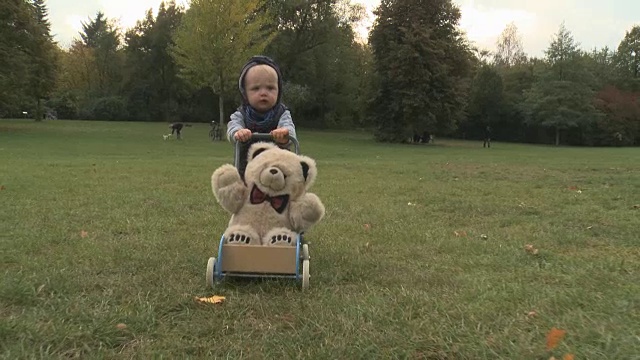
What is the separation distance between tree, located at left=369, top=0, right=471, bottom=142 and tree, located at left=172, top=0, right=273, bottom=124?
8944mm

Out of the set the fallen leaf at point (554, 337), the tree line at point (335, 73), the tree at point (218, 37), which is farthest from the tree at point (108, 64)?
the fallen leaf at point (554, 337)

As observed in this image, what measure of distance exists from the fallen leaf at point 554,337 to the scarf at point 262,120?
279cm

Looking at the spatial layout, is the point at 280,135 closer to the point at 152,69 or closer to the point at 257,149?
the point at 257,149

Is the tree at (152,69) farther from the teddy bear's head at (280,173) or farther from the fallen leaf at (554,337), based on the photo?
the fallen leaf at (554,337)

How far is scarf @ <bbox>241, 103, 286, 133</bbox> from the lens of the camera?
4.69m

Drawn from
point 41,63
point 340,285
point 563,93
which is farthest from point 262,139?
point 563,93

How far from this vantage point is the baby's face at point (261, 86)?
452 cm

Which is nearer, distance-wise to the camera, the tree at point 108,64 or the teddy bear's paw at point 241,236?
the teddy bear's paw at point 241,236

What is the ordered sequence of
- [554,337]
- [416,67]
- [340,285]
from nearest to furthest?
[554,337] < [340,285] < [416,67]

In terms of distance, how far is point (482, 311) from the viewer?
330cm

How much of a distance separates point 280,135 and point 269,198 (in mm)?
512

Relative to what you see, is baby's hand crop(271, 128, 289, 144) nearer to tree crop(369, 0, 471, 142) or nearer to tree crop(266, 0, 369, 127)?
tree crop(369, 0, 471, 142)

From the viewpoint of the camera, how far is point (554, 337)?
9.18ft

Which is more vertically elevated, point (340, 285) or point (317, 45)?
point (317, 45)
